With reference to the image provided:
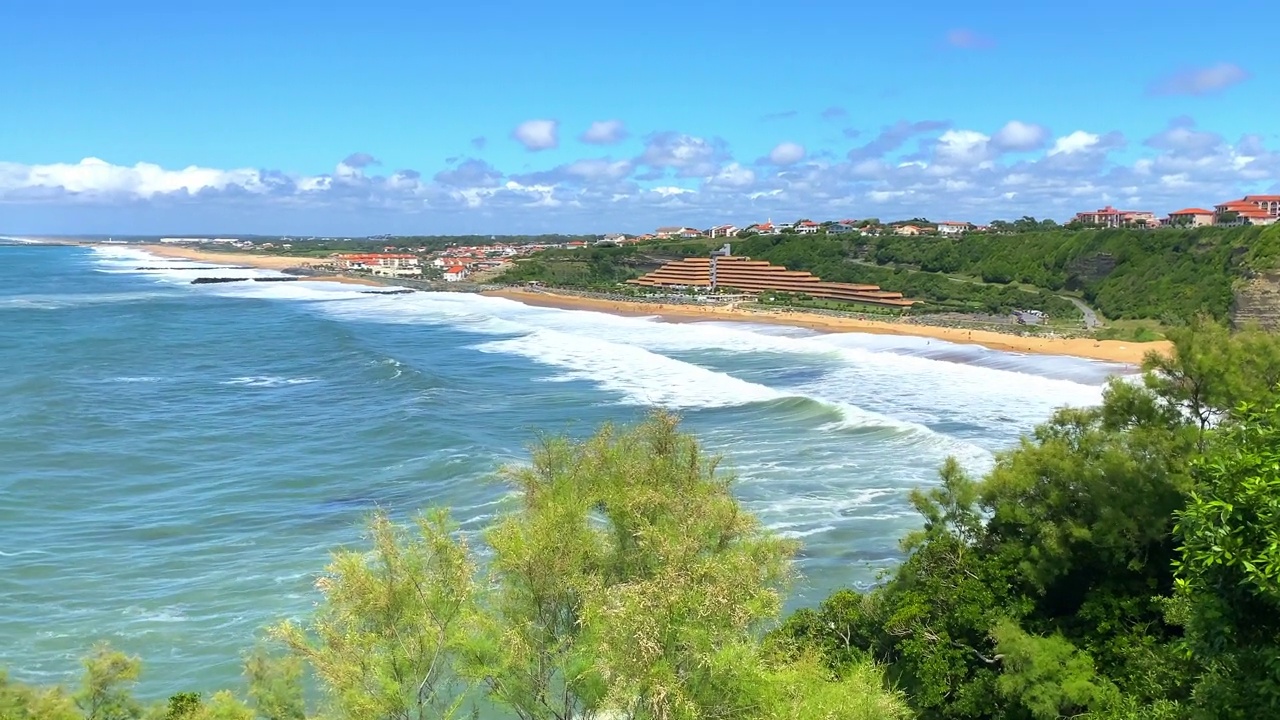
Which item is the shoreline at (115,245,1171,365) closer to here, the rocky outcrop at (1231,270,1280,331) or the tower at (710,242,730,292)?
the rocky outcrop at (1231,270,1280,331)

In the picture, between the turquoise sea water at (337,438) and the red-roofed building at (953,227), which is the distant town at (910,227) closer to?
the red-roofed building at (953,227)

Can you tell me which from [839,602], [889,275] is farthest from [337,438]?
[889,275]

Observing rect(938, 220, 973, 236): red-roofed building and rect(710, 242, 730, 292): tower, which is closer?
rect(710, 242, 730, 292): tower

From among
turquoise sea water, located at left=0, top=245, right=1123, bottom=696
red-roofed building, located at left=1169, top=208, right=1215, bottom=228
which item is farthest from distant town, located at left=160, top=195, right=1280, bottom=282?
turquoise sea water, located at left=0, top=245, right=1123, bottom=696

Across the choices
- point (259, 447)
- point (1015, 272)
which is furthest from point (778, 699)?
point (1015, 272)

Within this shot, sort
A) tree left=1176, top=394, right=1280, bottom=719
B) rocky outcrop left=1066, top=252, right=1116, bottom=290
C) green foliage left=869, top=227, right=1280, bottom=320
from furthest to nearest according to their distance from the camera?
rocky outcrop left=1066, top=252, right=1116, bottom=290 < green foliage left=869, top=227, right=1280, bottom=320 < tree left=1176, top=394, right=1280, bottom=719

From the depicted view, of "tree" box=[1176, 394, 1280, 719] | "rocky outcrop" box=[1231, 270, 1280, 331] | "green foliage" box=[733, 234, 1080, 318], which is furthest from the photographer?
"green foliage" box=[733, 234, 1080, 318]

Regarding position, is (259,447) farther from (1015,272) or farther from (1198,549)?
(1015,272)

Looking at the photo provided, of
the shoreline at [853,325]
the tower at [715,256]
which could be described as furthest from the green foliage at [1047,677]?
the tower at [715,256]

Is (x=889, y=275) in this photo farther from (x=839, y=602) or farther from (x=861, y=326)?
(x=839, y=602)
